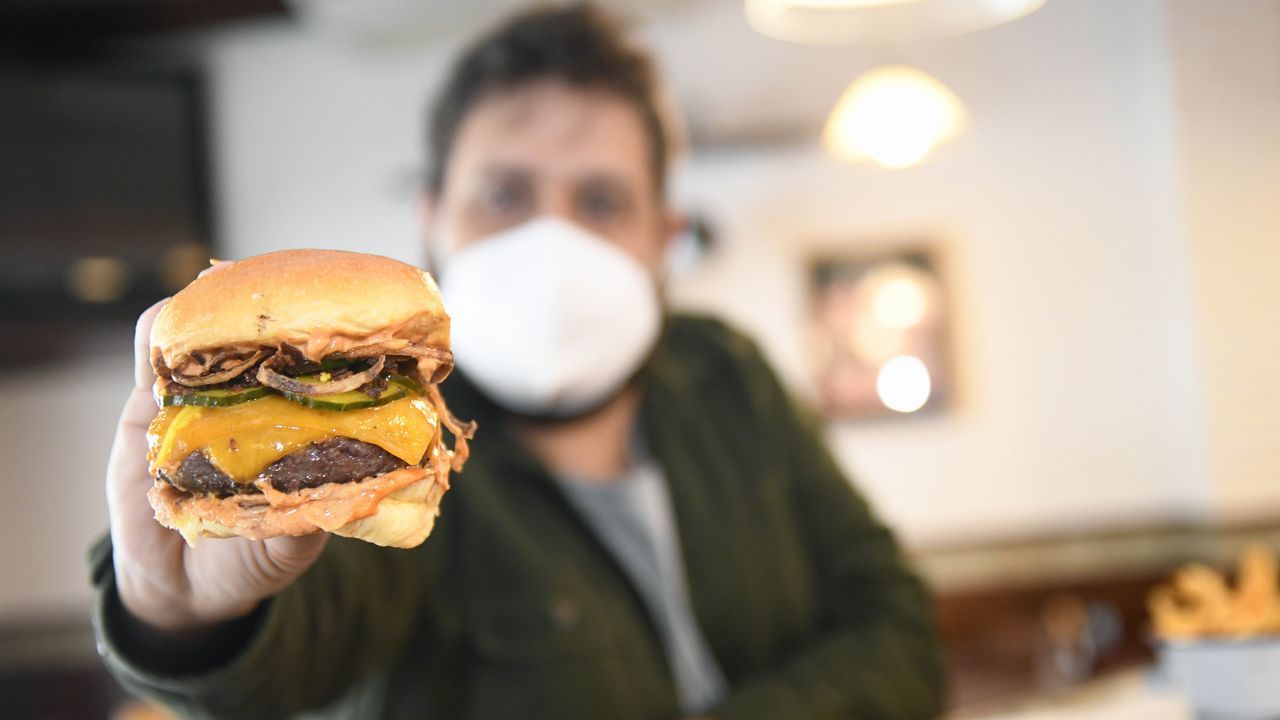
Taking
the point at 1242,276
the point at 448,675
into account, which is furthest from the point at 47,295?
the point at 1242,276

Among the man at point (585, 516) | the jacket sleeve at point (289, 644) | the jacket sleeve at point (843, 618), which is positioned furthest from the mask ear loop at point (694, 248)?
the jacket sleeve at point (289, 644)

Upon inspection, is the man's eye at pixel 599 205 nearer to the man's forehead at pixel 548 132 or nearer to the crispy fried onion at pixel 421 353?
the man's forehead at pixel 548 132

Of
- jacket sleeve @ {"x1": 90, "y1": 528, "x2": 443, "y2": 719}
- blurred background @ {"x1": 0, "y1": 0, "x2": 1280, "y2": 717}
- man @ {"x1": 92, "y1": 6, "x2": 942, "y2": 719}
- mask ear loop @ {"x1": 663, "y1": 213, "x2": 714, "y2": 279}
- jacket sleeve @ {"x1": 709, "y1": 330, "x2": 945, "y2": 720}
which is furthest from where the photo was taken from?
blurred background @ {"x1": 0, "y1": 0, "x2": 1280, "y2": 717}

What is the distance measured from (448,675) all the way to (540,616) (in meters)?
0.13

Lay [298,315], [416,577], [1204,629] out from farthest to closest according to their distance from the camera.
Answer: [1204,629], [416,577], [298,315]

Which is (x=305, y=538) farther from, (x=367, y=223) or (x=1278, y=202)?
(x=1278, y=202)

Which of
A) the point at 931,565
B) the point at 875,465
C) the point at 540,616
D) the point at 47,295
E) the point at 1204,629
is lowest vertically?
the point at 931,565

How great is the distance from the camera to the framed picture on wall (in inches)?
160

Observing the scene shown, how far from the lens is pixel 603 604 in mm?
1289

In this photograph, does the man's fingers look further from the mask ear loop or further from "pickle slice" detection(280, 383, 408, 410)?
the mask ear loop

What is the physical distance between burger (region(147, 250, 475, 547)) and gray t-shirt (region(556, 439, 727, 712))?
25.6 inches

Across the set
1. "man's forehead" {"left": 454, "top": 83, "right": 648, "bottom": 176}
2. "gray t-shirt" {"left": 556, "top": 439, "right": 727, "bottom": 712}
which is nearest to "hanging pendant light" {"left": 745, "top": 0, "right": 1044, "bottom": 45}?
"man's forehead" {"left": 454, "top": 83, "right": 648, "bottom": 176}

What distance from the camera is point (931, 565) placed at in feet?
13.4

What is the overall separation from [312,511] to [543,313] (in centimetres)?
57
